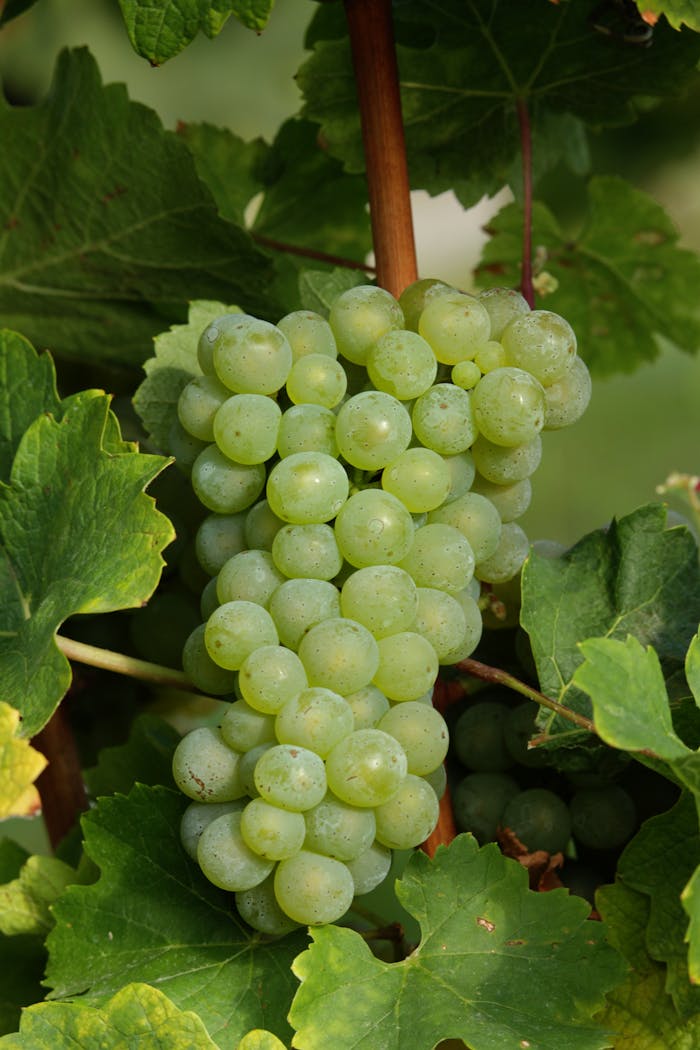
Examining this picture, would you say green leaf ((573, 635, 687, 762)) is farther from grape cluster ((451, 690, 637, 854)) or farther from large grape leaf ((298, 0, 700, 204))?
large grape leaf ((298, 0, 700, 204))

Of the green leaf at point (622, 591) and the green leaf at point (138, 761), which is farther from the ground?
the green leaf at point (622, 591)

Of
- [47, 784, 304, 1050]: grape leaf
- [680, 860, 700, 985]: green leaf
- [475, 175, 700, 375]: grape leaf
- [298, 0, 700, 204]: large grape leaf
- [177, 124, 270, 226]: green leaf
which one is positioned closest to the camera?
[680, 860, 700, 985]: green leaf

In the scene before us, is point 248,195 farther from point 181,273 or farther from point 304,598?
point 304,598

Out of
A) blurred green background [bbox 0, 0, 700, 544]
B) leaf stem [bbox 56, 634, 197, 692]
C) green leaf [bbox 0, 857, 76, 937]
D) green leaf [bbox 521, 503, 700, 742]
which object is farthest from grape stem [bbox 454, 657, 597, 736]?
blurred green background [bbox 0, 0, 700, 544]

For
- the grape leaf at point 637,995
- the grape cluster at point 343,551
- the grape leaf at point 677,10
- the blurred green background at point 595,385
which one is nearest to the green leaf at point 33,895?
the grape cluster at point 343,551

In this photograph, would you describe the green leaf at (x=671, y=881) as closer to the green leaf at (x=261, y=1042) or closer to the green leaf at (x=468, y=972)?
the green leaf at (x=468, y=972)

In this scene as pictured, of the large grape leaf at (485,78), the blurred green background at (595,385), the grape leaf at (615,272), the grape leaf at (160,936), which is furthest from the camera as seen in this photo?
the blurred green background at (595,385)
